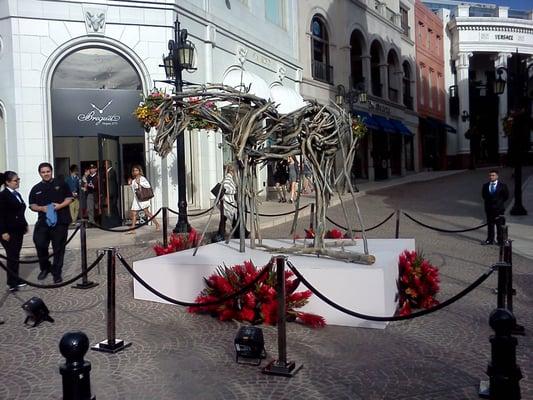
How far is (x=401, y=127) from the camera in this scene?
120 ft

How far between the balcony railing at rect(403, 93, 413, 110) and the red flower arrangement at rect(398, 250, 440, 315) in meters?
34.7

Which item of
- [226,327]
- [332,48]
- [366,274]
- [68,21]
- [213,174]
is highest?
[332,48]

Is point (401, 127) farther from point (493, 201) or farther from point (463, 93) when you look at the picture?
point (493, 201)

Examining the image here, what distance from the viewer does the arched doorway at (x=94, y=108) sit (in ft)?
53.7

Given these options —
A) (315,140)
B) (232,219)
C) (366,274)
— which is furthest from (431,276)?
(232,219)

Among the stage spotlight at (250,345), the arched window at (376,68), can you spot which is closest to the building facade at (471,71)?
the arched window at (376,68)

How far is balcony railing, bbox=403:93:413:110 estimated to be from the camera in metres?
40.0

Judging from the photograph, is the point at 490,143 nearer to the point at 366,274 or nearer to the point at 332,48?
the point at 332,48

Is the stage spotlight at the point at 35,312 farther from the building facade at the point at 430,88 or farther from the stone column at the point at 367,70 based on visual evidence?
the building facade at the point at 430,88

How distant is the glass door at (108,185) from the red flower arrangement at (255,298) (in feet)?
29.7

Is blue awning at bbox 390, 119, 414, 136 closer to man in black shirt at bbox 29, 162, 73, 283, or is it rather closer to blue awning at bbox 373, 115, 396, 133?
blue awning at bbox 373, 115, 396, 133

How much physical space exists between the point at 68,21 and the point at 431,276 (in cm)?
1342

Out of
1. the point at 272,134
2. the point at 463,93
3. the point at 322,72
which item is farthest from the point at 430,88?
the point at 272,134

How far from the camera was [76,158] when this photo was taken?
55.7 feet
